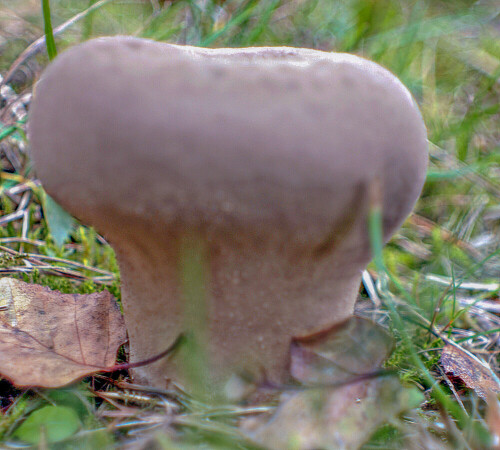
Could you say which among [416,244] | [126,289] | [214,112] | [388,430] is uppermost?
[214,112]

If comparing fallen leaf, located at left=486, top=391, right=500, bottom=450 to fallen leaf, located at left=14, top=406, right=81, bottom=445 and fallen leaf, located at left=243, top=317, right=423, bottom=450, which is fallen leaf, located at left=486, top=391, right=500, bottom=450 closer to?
fallen leaf, located at left=243, top=317, right=423, bottom=450

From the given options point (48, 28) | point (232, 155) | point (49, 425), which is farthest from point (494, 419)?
point (48, 28)

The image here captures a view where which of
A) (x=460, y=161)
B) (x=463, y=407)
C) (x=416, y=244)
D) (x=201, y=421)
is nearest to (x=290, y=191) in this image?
(x=201, y=421)

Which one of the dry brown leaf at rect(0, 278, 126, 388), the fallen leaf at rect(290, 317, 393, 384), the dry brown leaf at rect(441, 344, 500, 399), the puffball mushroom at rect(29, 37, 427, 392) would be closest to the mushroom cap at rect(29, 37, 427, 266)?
the puffball mushroom at rect(29, 37, 427, 392)

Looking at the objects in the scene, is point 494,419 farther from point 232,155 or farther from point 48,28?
point 48,28

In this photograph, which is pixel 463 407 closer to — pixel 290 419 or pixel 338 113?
pixel 290 419
